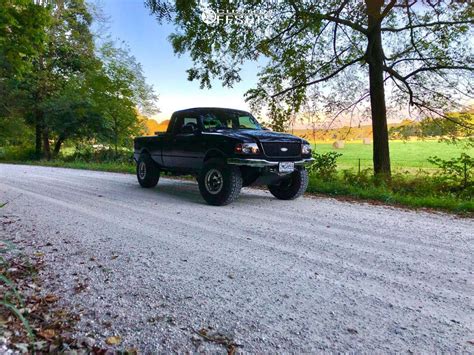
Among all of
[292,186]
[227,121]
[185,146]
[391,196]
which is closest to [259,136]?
[227,121]

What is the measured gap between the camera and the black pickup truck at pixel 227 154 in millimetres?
6148

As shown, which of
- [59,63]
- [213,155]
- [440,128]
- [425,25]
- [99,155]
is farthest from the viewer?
[59,63]

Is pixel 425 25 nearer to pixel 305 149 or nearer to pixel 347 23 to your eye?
pixel 347 23

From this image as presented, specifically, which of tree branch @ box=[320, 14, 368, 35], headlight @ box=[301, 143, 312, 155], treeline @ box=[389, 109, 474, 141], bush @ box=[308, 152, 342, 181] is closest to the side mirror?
headlight @ box=[301, 143, 312, 155]

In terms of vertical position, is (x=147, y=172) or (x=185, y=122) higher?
(x=185, y=122)

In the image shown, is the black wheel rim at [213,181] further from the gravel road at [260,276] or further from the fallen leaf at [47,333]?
the fallen leaf at [47,333]

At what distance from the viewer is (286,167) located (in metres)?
6.33

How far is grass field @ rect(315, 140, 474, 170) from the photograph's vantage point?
902 centimetres

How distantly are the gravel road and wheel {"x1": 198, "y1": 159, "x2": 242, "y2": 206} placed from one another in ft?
1.47

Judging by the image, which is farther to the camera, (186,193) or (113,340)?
(186,193)

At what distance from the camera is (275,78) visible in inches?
449

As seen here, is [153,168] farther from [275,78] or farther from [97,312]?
[97,312]

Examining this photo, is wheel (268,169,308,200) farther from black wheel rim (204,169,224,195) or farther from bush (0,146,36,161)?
bush (0,146,36,161)

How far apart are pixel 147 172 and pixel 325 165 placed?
15.6 ft
